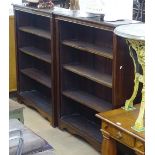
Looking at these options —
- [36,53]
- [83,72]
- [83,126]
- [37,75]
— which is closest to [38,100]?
[37,75]

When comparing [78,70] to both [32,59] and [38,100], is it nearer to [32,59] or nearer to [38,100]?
[38,100]

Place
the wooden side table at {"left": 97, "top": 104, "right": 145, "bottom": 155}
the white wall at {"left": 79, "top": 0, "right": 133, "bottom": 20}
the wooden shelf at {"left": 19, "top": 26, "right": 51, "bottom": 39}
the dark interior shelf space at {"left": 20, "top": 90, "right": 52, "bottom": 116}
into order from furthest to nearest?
the dark interior shelf space at {"left": 20, "top": 90, "right": 52, "bottom": 116} < the wooden shelf at {"left": 19, "top": 26, "right": 51, "bottom": 39} < the white wall at {"left": 79, "top": 0, "right": 133, "bottom": 20} < the wooden side table at {"left": 97, "top": 104, "right": 145, "bottom": 155}

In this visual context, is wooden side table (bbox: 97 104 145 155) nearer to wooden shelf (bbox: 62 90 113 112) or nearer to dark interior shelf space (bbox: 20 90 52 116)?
wooden shelf (bbox: 62 90 113 112)

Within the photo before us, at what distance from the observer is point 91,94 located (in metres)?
3.38

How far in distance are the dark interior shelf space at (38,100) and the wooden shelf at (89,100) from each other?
0.44 meters

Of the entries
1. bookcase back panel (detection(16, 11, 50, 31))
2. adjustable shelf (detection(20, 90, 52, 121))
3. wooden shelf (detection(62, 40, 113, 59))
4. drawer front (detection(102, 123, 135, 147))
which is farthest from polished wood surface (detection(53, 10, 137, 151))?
bookcase back panel (detection(16, 11, 50, 31))

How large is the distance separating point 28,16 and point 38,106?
124 centimetres

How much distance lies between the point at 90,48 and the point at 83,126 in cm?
84

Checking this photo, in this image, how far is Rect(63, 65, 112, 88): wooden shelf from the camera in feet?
9.31

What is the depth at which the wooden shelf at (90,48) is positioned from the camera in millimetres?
2799

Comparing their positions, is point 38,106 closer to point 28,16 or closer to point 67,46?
point 67,46

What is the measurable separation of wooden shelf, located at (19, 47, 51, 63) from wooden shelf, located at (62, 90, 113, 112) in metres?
0.56

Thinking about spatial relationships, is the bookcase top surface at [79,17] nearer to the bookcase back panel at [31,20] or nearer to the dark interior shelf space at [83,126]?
the bookcase back panel at [31,20]
